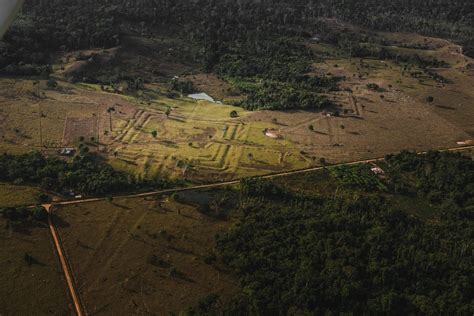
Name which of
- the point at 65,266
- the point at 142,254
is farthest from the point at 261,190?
the point at 65,266

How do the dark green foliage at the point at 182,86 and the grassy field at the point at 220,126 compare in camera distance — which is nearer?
the grassy field at the point at 220,126

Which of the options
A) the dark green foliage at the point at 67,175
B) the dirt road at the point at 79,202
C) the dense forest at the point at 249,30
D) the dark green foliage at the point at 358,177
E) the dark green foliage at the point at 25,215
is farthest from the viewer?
the dense forest at the point at 249,30

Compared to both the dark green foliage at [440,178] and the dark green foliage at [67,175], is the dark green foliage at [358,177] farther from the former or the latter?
the dark green foliage at [67,175]

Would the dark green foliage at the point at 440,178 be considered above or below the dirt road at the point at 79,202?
above

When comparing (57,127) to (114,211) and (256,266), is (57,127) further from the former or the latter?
(256,266)

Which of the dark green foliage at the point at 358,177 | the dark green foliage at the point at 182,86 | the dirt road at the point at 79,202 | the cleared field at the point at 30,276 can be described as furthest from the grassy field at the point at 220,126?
the cleared field at the point at 30,276

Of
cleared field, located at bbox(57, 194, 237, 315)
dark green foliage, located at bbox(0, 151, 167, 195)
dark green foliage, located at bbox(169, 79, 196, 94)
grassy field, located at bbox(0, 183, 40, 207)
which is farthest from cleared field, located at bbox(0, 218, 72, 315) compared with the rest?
dark green foliage, located at bbox(169, 79, 196, 94)

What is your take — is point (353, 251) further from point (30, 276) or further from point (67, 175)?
point (67, 175)

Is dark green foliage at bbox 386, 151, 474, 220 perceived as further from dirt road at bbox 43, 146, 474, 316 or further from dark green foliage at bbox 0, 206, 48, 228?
dark green foliage at bbox 0, 206, 48, 228
